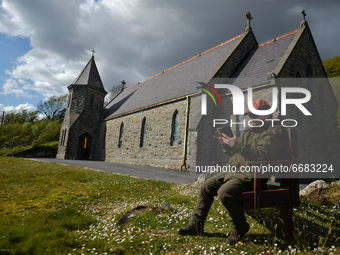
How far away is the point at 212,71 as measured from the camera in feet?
52.9

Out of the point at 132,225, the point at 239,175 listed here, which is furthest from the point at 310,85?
the point at 132,225

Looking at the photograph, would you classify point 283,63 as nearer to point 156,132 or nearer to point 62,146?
point 156,132

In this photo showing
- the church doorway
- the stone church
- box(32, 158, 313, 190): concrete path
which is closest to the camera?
box(32, 158, 313, 190): concrete path

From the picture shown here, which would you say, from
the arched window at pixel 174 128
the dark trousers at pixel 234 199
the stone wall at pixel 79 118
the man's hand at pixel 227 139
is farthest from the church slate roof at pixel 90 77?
the dark trousers at pixel 234 199

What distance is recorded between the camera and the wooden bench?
299cm

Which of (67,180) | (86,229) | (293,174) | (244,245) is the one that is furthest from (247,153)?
(67,180)

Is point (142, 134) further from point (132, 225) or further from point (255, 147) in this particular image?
point (255, 147)

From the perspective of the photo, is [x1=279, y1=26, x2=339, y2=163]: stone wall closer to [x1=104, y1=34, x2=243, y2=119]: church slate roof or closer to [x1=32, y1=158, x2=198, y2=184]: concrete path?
[x1=104, y1=34, x2=243, y2=119]: church slate roof

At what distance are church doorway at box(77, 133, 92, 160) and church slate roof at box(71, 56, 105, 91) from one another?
6.40 meters

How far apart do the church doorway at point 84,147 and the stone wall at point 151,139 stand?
3.58 metres

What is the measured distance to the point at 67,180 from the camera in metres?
8.07

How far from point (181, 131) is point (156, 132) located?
120 inches

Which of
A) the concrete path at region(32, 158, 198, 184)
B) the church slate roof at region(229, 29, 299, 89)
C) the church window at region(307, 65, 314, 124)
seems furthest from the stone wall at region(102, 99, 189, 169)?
the church window at region(307, 65, 314, 124)

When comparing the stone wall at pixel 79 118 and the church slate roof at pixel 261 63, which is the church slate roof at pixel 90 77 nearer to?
the stone wall at pixel 79 118
